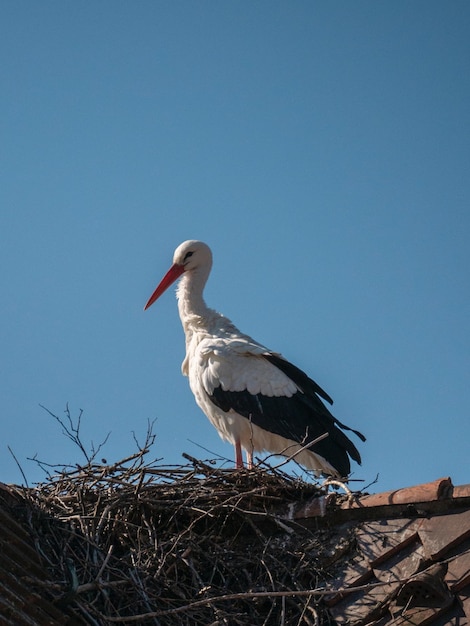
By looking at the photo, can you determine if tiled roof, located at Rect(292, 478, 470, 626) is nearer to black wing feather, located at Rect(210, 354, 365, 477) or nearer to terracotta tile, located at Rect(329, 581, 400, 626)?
terracotta tile, located at Rect(329, 581, 400, 626)

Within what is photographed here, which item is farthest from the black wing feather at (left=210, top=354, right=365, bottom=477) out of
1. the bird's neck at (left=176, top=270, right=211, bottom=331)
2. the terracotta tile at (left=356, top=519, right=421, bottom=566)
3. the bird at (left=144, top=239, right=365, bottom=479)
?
the terracotta tile at (left=356, top=519, right=421, bottom=566)

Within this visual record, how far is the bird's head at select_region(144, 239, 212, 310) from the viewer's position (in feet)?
29.9

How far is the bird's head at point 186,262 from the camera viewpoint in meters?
9.12

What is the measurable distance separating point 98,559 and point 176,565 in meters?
0.36

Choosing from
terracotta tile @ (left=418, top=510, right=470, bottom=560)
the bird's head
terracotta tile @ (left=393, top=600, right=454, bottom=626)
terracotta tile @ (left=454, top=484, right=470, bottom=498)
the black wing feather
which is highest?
the bird's head

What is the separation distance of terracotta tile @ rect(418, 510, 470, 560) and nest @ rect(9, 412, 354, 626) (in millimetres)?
494

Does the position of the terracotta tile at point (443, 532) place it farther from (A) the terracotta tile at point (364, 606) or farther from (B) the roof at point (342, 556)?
(A) the terracotta tile at point (364, 606)

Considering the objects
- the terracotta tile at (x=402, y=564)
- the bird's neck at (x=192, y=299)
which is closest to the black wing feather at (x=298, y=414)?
the bird's neck at (x=192, y=299)

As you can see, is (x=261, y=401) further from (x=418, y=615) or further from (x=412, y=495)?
(x=418, y=615)

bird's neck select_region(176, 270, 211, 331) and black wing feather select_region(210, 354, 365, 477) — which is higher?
bird's neck select_region(176, 270, 211, 331)

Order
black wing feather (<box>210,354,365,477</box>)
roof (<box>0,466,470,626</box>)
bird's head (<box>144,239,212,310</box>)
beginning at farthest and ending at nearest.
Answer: bird's head (<box>144,239,212,310</box>) → black wing feather (<box>210,354,365,477</box>) → roof (<box>0,466,470,626</box>)

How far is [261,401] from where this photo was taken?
751cm

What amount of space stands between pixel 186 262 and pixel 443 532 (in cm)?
528

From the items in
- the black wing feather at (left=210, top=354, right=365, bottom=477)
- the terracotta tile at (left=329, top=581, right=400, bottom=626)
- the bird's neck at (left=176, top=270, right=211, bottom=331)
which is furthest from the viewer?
the bird's neck at (left=176, top=270, right=211, bottom=331)
